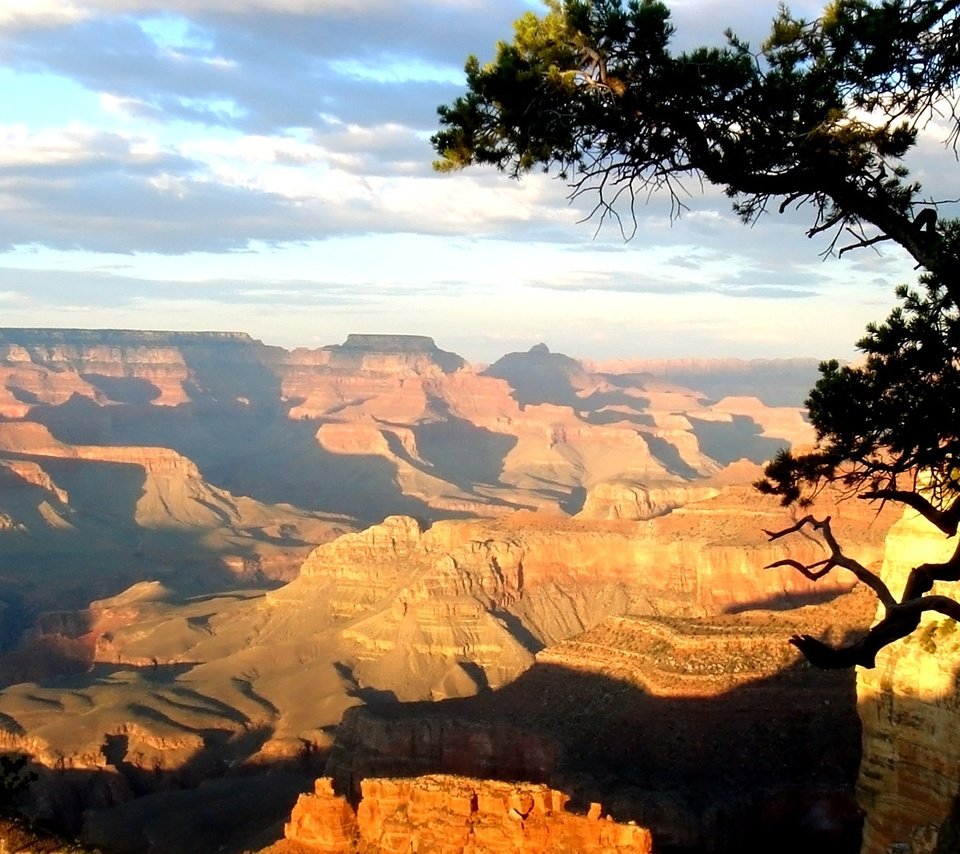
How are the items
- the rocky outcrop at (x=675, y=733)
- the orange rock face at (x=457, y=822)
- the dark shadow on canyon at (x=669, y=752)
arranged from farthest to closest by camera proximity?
the rocky outcrop at (x=675, y=733), the dark shadow on canyon at (x=669, y=752), the orange rock face at (x=457, y=822)

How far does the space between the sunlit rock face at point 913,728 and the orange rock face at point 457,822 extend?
6.78 metres

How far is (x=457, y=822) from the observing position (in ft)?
92.3

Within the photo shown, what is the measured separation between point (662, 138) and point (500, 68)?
7.08 feet

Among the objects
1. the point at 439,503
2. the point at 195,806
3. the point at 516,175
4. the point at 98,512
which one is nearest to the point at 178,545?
the point at 98,512

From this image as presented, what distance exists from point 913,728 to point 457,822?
38.8 feet

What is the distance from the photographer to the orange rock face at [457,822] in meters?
26.7

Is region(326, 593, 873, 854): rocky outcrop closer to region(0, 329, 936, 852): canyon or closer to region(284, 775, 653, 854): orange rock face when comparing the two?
region(0, 329, 936, 852): canyon

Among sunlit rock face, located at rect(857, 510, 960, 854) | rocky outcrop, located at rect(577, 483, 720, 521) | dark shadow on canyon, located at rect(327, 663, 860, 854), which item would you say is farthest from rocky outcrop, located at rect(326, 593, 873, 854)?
rocky outcrop, located at rect(577, 483, 720, 521)

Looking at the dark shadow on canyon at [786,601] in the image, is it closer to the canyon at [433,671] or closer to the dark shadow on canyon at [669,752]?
the canyon at [433,671]

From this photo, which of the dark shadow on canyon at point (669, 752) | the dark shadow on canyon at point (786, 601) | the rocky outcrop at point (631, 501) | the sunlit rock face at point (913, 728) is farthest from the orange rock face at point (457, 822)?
the rocky outcrop at point (631, 501)

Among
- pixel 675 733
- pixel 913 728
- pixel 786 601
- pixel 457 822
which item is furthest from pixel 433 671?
pixel 913 728

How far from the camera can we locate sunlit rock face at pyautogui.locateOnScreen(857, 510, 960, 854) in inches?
785

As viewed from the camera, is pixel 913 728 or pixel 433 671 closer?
pixel 913 728

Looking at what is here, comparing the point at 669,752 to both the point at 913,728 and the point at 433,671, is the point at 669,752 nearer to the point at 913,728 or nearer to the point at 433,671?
the point at 913,728
